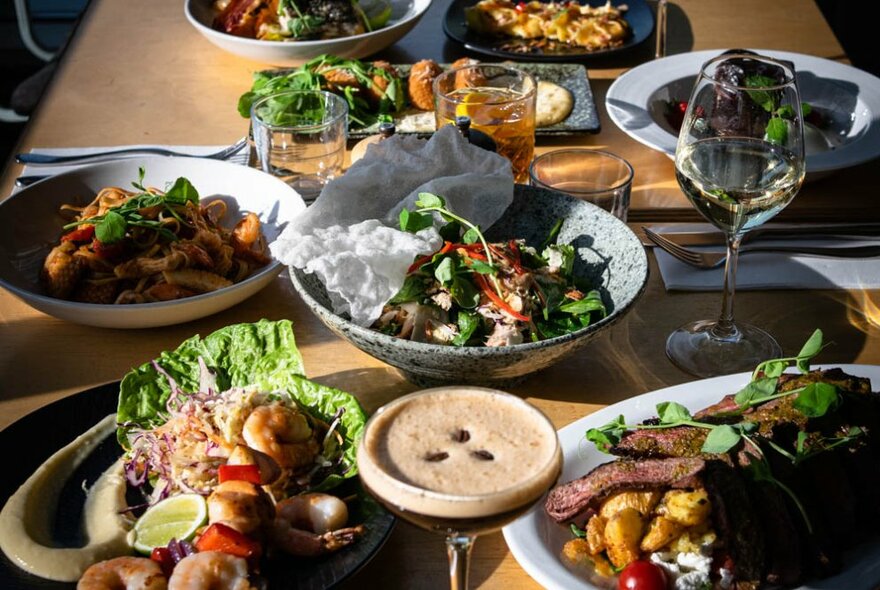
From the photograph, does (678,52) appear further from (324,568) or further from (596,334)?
(324,568)

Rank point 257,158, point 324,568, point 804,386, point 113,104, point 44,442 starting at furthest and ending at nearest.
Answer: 1. point 113,104
2. point 257,158
3. point 44,442
4. point 804,386
5. point 324,568

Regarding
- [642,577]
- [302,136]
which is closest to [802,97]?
[302,136]

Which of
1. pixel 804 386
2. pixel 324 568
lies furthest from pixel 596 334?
pixel 324 568

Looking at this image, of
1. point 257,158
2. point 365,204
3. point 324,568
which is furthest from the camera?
point 257,158

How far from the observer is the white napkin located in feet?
6.28

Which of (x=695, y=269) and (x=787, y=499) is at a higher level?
(x=787, y=499)

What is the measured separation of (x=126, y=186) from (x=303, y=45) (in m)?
0.83

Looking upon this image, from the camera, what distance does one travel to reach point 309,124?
227 centimetres

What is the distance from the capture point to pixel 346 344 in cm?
177

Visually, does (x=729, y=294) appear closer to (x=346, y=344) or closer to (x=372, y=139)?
(x=346, y=344)

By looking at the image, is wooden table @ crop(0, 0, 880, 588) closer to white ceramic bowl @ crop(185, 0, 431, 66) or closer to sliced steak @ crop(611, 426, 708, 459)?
white ceramic bowl @ crop(185, 0, 431, 66)

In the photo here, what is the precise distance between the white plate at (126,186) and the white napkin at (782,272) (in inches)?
29.9

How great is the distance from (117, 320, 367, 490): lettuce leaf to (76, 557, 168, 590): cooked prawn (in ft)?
0.98

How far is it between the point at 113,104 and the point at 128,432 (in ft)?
4.96
